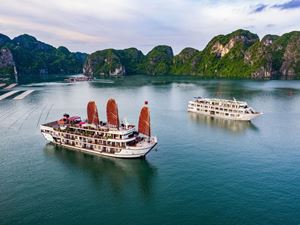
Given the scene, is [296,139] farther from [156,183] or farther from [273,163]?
[156,183]

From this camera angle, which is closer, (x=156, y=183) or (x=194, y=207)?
(x=194, y=207)

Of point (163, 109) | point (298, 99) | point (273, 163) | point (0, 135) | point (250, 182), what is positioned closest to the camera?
point (250, 182)

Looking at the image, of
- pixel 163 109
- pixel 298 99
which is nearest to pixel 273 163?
pixel 163 109

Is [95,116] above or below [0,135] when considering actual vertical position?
above

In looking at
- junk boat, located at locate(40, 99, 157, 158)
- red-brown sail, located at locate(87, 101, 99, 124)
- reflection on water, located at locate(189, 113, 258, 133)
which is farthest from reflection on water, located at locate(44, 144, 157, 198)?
reflection on water, located at locate(189, 113, 258, 133)

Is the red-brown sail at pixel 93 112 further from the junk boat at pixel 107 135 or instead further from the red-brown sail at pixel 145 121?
the red-brown sail at pixel 145 121

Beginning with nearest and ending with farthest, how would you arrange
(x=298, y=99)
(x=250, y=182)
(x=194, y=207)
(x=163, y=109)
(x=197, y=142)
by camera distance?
1. (x=194, y=207)
2. (x=250, y=182)
3. (x=197, y=142)
4. (x=163, y=109)
5. (x=298, y=99)

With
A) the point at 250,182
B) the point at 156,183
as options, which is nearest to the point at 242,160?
the point at 250,182
